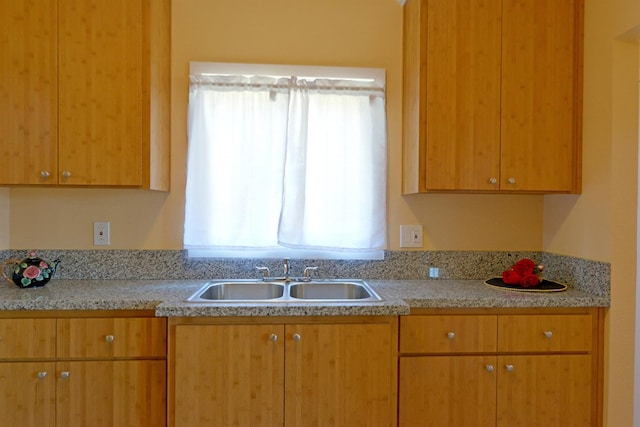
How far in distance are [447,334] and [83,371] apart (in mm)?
1520

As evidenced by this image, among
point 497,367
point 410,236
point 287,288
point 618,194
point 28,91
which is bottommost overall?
point 497,367

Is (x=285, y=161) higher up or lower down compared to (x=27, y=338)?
higher up

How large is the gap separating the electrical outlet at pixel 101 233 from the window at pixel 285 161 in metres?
0.43

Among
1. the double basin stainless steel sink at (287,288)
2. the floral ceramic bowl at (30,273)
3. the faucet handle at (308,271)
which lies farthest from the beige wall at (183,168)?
the faucet handle at (308,271)

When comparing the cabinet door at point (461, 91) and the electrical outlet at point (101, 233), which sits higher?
the cabinet door at point (461, 91)

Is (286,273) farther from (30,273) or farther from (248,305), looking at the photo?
(30,273)

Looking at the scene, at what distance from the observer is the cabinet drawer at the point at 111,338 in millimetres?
1547

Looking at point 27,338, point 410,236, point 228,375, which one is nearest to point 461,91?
point 410,236

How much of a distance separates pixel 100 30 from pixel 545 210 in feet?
8.12

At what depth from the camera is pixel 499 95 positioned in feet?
6.05

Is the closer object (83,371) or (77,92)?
(83,371)

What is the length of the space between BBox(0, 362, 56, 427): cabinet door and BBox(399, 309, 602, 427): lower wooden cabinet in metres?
1.45

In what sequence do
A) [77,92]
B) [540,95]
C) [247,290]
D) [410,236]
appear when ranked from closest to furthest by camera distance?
[77,92], [540,95], [247,290], [410,236]

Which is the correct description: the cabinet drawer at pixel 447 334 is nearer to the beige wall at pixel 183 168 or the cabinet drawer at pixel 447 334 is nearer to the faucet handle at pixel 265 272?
the beige wall at pixel 183 168
